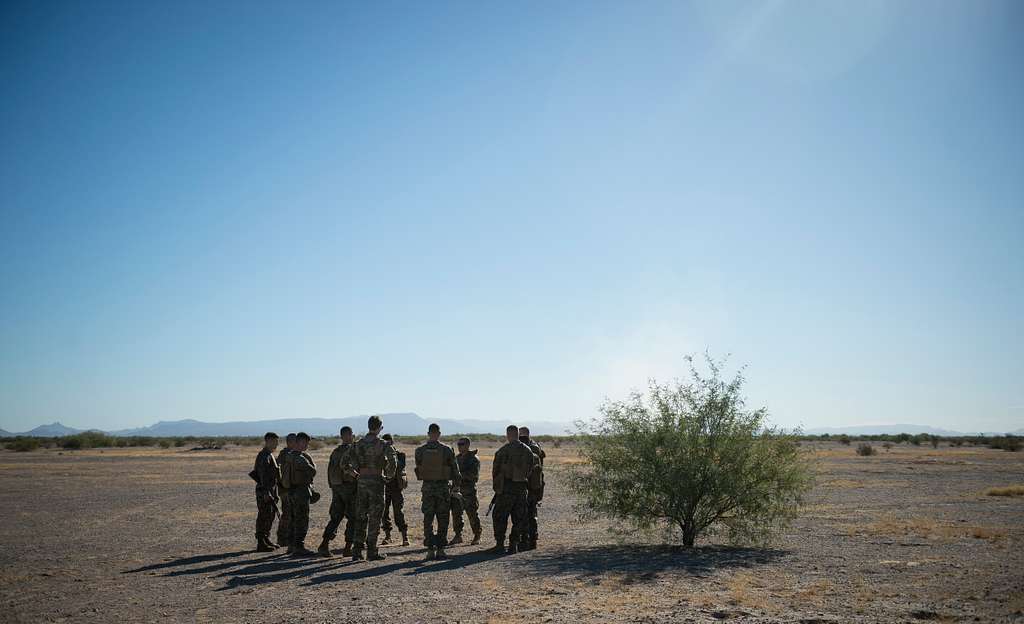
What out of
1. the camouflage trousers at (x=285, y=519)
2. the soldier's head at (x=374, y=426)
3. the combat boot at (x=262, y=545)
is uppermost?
the soldier's head at (x=374, y=426)

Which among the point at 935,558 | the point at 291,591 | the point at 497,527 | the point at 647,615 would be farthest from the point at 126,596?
the point at 935,558

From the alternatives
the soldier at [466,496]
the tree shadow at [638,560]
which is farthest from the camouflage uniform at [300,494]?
the tree shadow at [638,560]

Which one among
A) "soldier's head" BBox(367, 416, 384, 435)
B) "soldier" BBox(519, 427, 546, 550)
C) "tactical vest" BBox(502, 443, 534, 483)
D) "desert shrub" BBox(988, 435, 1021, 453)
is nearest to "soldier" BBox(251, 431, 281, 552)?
"soldier's head" BBox(367, 416, 384, 435)

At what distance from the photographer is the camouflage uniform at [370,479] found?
11.6m

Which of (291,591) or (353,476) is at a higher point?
(353,476)

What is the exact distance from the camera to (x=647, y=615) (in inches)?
310

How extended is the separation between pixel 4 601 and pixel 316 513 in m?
10.9

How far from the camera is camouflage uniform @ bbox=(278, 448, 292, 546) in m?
12.6

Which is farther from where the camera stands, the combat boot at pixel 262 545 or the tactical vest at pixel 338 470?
the combat boot at pixel 262 545

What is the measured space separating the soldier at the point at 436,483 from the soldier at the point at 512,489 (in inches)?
38.1

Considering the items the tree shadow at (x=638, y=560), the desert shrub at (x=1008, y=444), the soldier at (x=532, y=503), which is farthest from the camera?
the desert shrub at (x=1008, y=444)

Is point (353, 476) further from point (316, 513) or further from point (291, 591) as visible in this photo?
point (316, 513)

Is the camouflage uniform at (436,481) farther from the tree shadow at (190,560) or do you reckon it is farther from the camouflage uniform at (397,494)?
the tree shadow at (190,560)

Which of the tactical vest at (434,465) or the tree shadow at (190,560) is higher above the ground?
the tactical vest at (434,465)
